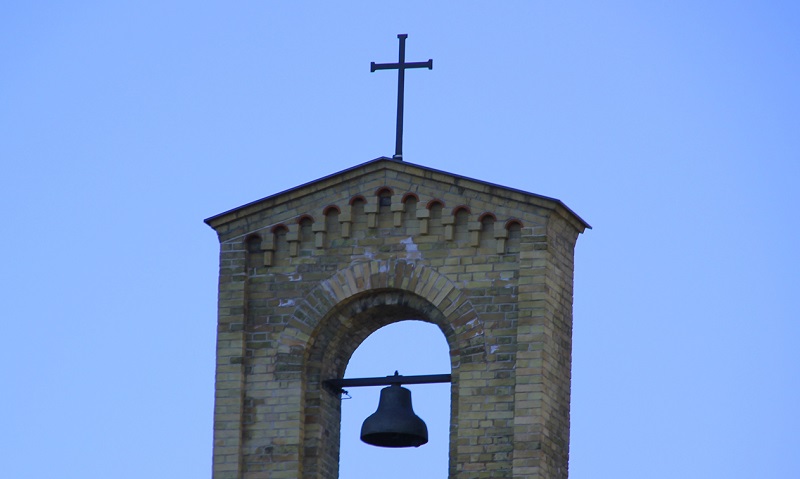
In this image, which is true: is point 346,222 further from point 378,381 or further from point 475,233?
point 378,381

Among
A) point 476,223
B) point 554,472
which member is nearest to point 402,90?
point 476,223

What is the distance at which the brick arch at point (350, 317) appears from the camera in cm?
3947

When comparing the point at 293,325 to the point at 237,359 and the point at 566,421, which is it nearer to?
the point at 237,359

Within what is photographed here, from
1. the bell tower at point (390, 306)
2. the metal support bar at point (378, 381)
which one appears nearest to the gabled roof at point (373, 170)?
the bell tower at point (390, 306)

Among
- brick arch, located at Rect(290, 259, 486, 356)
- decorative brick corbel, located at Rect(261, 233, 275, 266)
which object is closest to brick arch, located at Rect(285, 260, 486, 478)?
brick arch, located at Rect(290, 259, 486, 356)

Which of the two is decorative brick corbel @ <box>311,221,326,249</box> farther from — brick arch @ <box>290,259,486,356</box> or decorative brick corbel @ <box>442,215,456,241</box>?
decorative brick corbel @ <box>442,215,456,241</box>

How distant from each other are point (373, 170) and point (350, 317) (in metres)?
1.83

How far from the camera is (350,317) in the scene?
40.2m

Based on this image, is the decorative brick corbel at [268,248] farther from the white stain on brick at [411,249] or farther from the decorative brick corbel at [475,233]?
the decorative brick corbel at [475,233]

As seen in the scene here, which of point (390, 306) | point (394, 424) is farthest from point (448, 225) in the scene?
point (394, 424)

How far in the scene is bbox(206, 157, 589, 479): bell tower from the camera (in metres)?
38.9

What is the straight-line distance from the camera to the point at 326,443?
131ft

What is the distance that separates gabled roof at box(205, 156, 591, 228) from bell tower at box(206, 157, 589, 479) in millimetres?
17

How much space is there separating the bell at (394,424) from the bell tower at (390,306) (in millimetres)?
527
